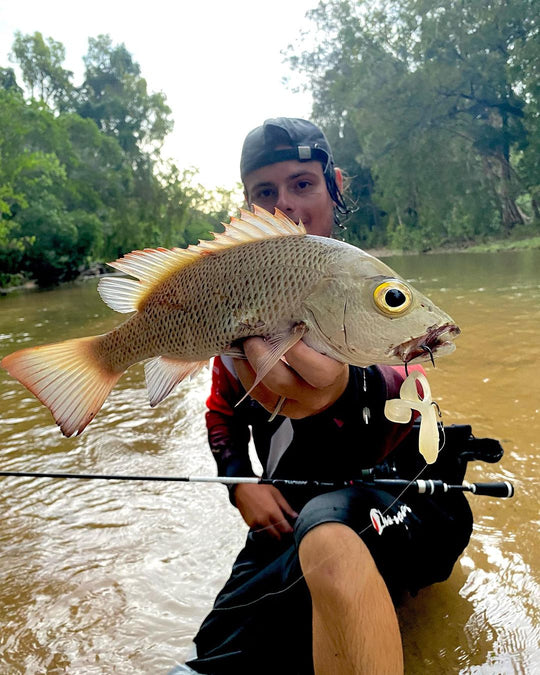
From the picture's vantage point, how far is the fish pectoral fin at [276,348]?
3.76 ft

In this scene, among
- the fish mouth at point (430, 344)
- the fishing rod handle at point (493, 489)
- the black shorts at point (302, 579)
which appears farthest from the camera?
the fishing rod handle at point (493, 489)

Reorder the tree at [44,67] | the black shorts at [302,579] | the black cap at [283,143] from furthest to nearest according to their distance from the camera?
the tree at [44,67] → the black cap at [283,143] → the black shorts at [302,579]

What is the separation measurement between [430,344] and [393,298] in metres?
0.13

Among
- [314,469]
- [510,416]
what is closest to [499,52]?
[510,416]

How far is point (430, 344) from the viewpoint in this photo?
1138 mm

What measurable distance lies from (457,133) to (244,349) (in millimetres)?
26766

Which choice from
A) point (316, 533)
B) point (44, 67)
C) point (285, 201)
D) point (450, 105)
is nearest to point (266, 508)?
point (316, 533)

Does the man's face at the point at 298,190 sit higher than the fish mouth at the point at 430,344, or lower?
higher

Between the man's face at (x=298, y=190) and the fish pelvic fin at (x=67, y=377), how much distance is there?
1.21 meters

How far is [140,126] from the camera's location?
42188mm

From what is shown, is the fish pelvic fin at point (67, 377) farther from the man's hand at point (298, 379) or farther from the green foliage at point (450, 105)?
the green foliage at point (450, 105)

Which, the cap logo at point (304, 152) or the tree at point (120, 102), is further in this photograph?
the tree at point (120, 102)

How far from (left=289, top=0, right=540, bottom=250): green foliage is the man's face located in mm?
22461

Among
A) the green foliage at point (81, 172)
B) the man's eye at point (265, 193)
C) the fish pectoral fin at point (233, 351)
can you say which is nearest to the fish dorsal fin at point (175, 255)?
the fish pectoral fin at point (233, 351)
